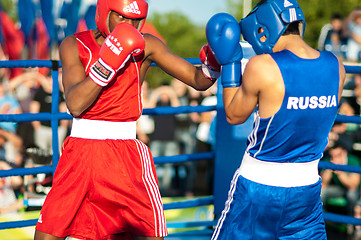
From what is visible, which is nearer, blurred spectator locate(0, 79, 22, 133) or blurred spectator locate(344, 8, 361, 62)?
blurred spectator locate(0, 79, 22, 133)

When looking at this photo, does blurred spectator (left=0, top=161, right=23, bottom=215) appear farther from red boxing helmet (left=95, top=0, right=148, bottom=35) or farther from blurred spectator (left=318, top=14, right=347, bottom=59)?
blurred spectator (left=318, top=14, right=347, bottom=59)

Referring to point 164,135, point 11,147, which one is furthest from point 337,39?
point 11,147

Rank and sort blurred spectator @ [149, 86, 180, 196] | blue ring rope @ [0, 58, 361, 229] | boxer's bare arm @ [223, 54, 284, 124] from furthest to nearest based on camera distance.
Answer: blurred spectator @ [149, 86, 180, 196] → blue ring rope @ [0, 58, 361, 229] → boxer's bare arm @ [223, 54, 284, 124]

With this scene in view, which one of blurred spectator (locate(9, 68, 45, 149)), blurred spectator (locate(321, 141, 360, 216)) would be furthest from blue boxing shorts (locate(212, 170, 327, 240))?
blurred spectator (locate(9, 68, 45, 149))

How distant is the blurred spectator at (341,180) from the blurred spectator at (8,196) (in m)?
3.11

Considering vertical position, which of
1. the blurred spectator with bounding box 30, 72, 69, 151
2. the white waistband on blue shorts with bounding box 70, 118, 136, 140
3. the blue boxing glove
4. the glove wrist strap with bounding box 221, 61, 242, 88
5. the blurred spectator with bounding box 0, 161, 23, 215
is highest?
the blue boxing glove

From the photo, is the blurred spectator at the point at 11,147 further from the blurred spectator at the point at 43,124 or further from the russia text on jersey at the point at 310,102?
the russia text on jersey at the point at 310,102

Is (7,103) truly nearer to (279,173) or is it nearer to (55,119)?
(55,119)

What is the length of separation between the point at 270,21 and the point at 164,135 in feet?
15.0

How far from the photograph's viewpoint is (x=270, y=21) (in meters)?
2.05

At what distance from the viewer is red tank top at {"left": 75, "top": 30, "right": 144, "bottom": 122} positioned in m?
2.25

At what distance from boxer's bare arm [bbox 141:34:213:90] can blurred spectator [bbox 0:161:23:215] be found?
2.98 meters

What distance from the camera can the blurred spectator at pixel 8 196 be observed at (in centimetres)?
Result: 482

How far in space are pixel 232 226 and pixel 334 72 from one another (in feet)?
2.60
